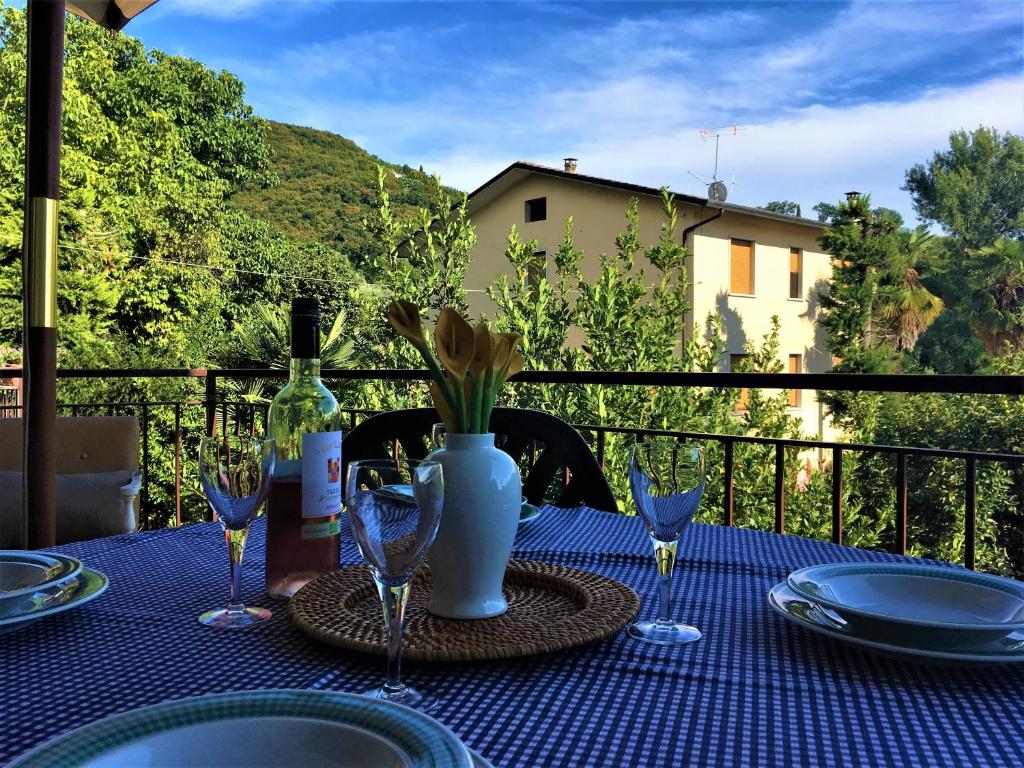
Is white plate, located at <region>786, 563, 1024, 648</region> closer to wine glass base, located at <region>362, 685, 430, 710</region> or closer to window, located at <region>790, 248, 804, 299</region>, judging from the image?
wine glass base, located at <region>362, 685, 430, 710</region>

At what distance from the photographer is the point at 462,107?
110ft

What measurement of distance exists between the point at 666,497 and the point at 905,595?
0.30m

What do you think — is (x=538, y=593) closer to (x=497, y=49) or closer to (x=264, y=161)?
(x=264, y=161)

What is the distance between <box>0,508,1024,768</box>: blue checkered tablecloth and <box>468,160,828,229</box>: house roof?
13608mm

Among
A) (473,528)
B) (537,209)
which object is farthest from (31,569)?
(537,209)

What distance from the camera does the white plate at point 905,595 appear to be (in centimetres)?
69

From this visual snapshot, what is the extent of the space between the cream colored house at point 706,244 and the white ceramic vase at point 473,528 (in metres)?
13.9

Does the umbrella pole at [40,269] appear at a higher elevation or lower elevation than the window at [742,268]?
lower

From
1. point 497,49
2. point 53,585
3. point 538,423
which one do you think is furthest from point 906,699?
point 497,49

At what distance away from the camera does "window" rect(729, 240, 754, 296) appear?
51.1ft

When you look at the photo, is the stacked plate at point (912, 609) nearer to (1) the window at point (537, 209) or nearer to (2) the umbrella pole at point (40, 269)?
(2) the umbrella pole at point (40, 269)

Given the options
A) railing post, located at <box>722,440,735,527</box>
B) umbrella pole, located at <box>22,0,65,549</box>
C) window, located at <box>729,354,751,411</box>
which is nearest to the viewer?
umbrella pole, located at <box>22,0,65,549</box>

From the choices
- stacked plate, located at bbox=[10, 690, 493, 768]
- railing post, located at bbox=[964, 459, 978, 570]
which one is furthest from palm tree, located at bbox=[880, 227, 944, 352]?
stacked plate, located at bbox=[10, 690, 493, 768]

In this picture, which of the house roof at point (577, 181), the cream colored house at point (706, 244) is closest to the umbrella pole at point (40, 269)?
the house roof at point (577, 181)
